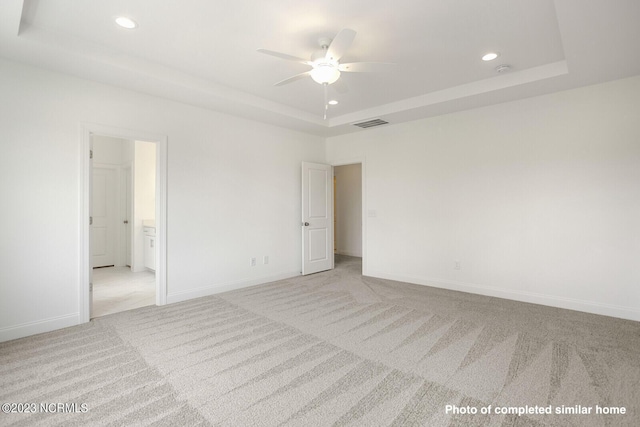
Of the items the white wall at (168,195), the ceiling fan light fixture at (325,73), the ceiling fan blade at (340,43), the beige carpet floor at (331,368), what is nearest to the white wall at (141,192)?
the white wall at (168,195)

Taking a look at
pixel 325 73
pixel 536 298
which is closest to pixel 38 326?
pixel 325 73

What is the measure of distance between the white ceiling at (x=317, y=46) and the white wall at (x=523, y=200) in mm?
411

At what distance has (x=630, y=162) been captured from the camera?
334 centimetres

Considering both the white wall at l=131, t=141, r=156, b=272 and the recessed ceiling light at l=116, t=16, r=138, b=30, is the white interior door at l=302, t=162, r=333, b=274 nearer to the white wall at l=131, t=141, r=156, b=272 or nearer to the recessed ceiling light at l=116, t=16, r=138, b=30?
the white wall at l=131, t=141, r=156, b=272

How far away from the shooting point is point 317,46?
2908 mm

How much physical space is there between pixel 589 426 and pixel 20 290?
15.0 feet

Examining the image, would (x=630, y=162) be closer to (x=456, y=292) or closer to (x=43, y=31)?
(x=456, y=292)

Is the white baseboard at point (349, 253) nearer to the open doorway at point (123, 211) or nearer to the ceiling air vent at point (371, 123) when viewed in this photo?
the ceiling air vent at point (371, 123)

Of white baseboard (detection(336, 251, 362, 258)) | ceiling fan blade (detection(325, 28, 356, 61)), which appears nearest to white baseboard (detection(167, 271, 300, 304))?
white baseboard (detection(336, 251, 362, 258))

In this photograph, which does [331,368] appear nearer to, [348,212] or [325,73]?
[325,73]

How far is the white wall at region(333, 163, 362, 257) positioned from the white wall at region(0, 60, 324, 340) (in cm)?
240

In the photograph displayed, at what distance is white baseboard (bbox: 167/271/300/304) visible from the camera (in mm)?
4031

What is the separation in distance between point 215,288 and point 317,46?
3.39 meters

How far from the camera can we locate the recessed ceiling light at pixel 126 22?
246 cm
